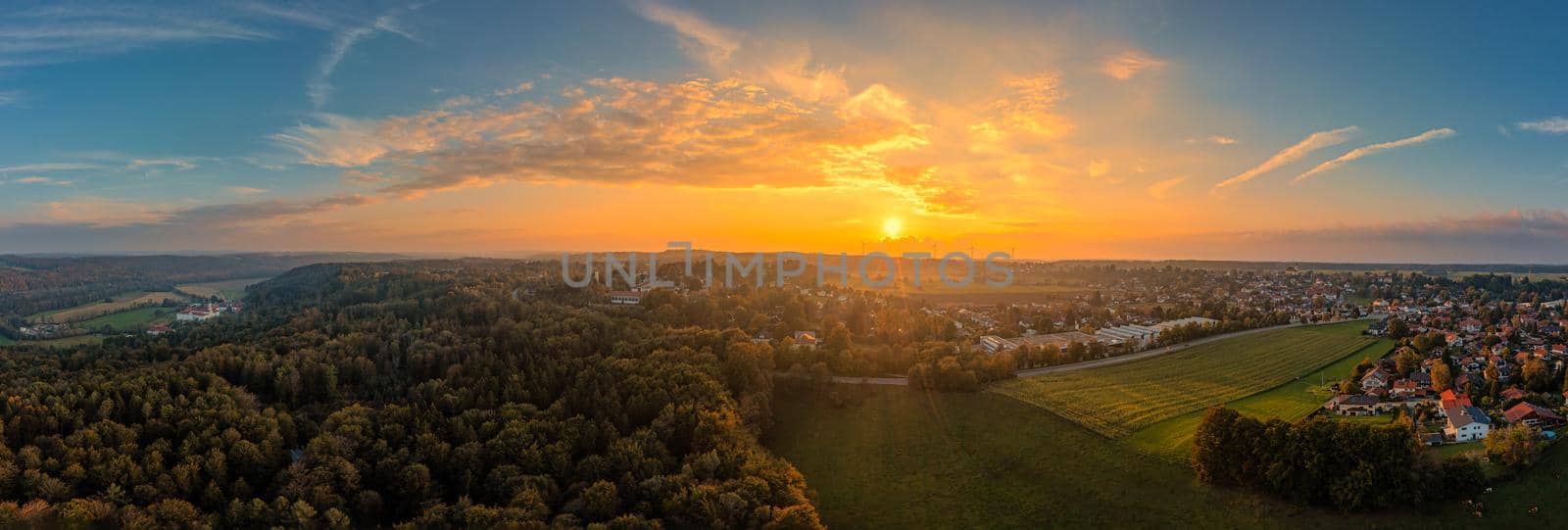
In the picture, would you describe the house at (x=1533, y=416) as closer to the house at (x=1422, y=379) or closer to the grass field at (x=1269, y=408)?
the grass field at (x=1269, y=408)

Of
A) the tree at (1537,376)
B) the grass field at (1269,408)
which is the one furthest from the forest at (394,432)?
the tree at (1537,376)

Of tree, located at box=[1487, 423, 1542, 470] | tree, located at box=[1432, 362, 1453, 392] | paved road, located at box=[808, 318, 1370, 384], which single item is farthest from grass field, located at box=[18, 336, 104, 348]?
tree, located at box=[1432, 362, 1453, 392]

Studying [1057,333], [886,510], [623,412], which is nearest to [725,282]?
[1057,333]

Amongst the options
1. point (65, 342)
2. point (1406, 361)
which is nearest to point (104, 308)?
point (65, 342)

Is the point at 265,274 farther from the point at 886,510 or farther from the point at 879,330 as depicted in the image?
the point at 886,510

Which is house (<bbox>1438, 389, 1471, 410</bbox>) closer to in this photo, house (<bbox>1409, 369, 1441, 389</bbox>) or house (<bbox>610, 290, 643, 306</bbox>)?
house (<bbox>1409, 369, 1441, 389</bbox>)
